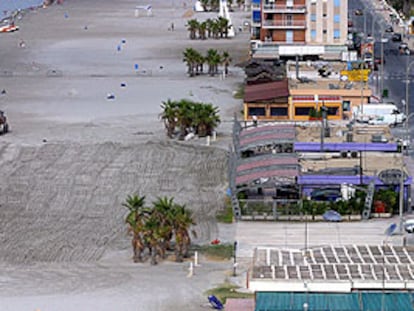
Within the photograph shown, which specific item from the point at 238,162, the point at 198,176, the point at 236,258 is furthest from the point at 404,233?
the point at 198,176

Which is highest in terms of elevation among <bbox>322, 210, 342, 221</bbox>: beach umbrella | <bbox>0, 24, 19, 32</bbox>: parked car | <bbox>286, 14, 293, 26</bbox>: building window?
<bbox>286, 14, 293, 26</bbox>: building window

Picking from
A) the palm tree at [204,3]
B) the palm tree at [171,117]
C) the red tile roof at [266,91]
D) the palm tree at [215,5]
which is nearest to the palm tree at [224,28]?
the palm tree at [204,3]

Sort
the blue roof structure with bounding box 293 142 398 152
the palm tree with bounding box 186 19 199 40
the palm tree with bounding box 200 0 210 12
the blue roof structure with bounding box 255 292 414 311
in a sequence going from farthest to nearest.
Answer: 1. the palm tree with bounding box 200 0 210 12
2. the palm tree with bounding box 186 19 199 40
3. the blue roof structure with bounding box 293 142 398 152
4. the blue roof structure with bounding box 255 292 414 311

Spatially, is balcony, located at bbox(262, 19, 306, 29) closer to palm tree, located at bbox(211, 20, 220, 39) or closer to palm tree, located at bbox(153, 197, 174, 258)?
palm tree, located at bbox(211, 20, 220, 39)

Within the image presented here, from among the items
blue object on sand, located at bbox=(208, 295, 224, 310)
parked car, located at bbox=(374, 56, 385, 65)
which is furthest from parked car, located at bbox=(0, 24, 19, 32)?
blue object on sand, located at bbox=(208, 295, 224, 310)

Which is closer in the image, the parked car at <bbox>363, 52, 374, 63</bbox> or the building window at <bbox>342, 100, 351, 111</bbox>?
Answer: the building window at <bbox>342, 100, 351, 111</bbox>

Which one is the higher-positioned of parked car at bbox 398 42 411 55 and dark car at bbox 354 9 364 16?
dark car at bbox 354 9 364 16

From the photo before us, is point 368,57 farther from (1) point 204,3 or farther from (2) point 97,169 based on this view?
(1) point 204,3
